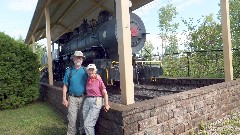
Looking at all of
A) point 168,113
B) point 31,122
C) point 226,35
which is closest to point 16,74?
point 31,122

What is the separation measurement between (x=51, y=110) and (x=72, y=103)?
3772 mm

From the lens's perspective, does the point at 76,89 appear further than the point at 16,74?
No

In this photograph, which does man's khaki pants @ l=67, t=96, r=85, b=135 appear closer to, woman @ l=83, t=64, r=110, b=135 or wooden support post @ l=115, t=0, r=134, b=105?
woman @ l=83, t=64, r=110, b=135

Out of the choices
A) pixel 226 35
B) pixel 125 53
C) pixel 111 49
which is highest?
pixel 226 35

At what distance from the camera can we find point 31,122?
6.91m

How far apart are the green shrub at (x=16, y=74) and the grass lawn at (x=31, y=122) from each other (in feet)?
1.68

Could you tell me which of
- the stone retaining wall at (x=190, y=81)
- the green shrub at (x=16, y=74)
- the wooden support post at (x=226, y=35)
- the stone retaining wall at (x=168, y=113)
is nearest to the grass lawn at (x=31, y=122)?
the green shrub at (x=16, y=74)

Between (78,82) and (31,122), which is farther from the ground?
(78,82)

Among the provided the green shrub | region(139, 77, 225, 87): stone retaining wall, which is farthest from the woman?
the green shrub

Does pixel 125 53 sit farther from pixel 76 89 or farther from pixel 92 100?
pixel 76 89

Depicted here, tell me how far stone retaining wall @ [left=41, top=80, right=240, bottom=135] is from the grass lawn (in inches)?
71.7

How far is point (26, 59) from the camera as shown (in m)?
9.74

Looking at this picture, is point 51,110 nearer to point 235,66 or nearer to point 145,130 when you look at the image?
point 145,130

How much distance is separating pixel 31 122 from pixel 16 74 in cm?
290
